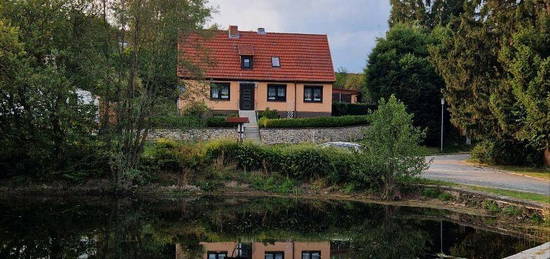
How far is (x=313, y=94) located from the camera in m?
40.0

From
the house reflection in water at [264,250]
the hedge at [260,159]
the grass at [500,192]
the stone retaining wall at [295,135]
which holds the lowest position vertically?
the house reflection in water at [264,250]

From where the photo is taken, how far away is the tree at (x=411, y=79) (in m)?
39.0

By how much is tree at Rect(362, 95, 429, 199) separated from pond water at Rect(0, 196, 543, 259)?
169 centimetres

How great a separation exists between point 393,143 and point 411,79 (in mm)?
19225

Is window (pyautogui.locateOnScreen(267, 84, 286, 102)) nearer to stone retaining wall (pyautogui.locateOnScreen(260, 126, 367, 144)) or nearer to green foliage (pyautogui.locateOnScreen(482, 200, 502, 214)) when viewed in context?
stone retaining wall (pyautogui.locateOnScreen(260, 126, 367, 144))

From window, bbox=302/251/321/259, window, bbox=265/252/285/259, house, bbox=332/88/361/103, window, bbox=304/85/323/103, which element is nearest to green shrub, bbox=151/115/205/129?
window, bbox=265/252/285/259

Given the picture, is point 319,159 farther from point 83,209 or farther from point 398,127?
point 83,209

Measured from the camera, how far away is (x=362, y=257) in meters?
12.7

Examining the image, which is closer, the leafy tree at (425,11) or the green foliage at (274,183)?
the green foliage at (274,183)

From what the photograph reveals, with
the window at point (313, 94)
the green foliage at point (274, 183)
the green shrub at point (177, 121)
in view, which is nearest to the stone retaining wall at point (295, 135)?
the window at point (313, 94)

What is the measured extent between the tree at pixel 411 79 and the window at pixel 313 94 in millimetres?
4289

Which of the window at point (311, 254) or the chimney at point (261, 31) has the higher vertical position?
the chimney at point (261, 31)

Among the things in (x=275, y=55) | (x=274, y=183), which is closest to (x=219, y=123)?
(x=275, y=55)

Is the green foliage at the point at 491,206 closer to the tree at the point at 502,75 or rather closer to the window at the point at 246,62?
the tree at the point at 502,75
